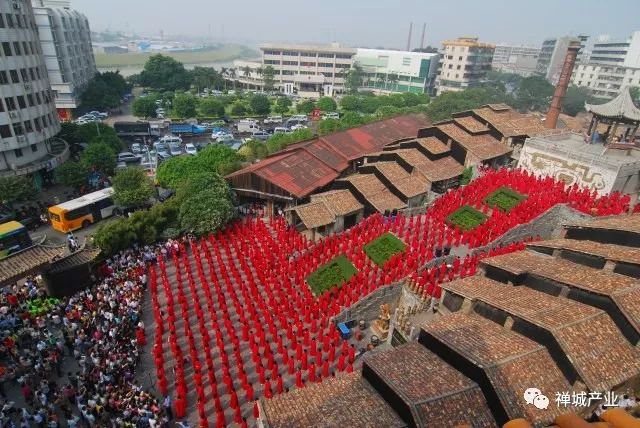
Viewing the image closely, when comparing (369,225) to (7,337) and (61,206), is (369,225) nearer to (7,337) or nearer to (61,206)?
(7,337)

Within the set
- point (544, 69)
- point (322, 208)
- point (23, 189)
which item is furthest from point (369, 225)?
point (544, 69)

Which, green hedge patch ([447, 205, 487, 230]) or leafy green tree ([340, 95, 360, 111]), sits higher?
green hedge patch ([447, 205, 487, 230])

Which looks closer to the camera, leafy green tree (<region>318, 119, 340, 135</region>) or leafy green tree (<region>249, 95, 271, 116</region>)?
leafy green tree (<region>318, 119, 340, 135</region>)

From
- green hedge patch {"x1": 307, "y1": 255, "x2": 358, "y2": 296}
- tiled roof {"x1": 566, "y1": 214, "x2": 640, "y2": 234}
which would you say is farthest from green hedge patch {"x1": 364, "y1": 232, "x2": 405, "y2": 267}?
tiled roof {"x1": 566, "y1": 214, "x2": 640, "y2": 234}

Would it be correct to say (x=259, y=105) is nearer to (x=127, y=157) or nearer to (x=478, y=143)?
(x=127, y=157)

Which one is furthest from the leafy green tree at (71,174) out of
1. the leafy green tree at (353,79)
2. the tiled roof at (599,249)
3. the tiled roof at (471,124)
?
the leafy green tree at (353,79)

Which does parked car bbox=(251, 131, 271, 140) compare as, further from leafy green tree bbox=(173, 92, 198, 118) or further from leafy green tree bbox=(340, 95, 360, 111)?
leafy green tree bbox=(340, 95, 360, 111)
